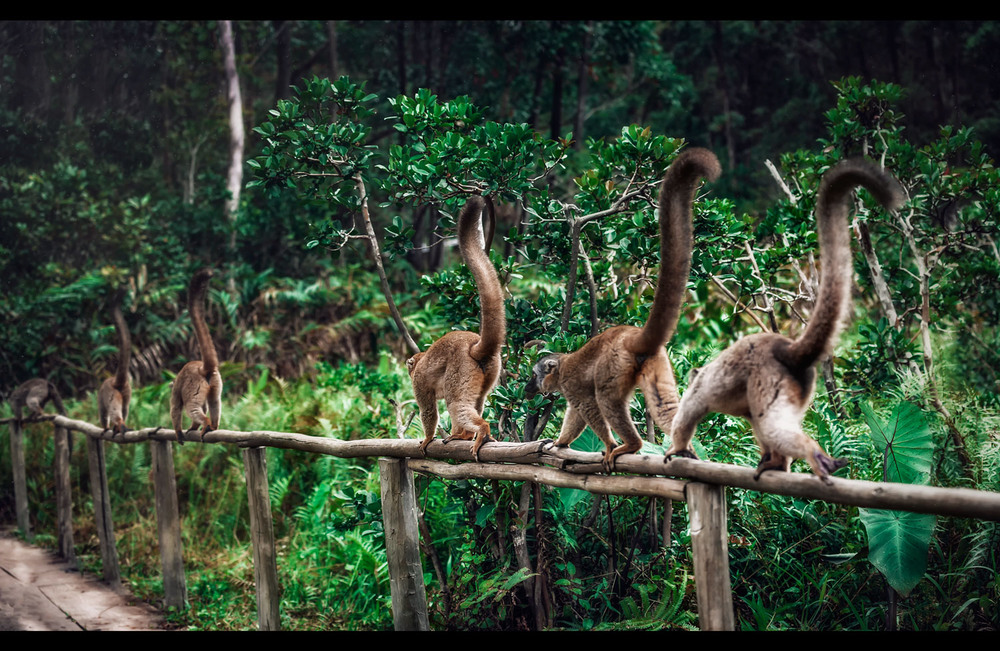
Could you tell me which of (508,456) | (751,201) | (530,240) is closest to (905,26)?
(751,201)

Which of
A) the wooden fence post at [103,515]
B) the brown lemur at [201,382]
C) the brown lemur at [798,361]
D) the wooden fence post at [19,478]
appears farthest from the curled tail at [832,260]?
the wooden fence post at [19,478]

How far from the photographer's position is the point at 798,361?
7.91ft

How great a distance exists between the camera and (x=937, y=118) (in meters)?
13.5

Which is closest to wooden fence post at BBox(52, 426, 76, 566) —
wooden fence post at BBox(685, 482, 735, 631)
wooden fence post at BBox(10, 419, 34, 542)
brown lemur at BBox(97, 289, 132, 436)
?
wooden fence post at BBox(10, 419, 34, 542)

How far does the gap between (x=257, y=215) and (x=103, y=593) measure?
7.02 metres

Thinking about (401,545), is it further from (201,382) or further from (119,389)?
(119,389)

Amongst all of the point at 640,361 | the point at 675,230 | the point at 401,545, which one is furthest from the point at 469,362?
the point at 675,230

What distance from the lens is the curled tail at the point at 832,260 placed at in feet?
7.52

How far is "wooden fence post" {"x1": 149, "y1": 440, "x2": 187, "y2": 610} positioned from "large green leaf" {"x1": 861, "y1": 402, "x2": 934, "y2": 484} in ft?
17.0

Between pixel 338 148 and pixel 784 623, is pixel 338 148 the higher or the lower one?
the higher one

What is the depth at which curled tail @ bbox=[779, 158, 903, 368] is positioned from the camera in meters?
2.29

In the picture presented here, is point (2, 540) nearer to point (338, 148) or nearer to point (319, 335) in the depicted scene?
point (319, 335)

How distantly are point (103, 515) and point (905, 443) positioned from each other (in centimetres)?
653

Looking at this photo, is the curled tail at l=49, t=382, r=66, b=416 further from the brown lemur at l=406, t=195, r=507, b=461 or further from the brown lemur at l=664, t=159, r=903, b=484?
the brown lemur at l=664, t=159, r=903, b=484
